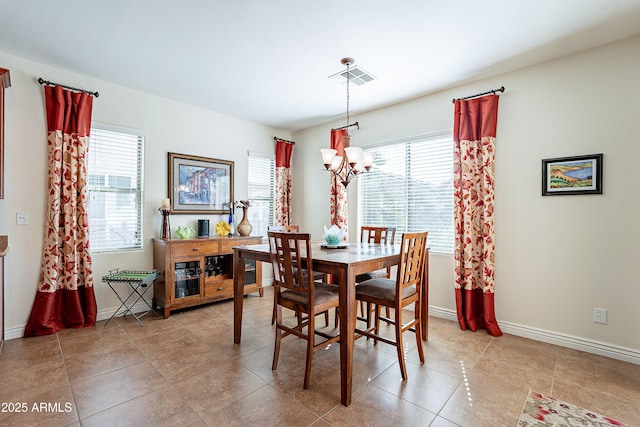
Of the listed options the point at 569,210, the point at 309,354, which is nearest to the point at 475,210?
the point at 569,210

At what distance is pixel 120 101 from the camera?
3.40 metres

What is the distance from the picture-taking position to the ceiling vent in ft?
9.73

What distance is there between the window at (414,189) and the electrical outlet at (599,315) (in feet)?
4.36

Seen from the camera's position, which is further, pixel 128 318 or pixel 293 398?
pixel 128 318

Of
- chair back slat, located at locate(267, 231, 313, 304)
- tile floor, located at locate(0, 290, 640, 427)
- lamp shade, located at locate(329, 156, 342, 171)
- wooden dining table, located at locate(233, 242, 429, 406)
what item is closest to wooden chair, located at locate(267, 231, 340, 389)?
chair back slat, located at locate(267, 231, 313, 304)

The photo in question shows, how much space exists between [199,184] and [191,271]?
1.21 meters

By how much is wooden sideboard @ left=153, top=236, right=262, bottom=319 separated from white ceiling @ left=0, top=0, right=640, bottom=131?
6.16 feet

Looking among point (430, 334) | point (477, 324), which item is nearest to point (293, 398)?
point (430, 334)

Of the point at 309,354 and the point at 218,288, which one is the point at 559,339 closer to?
the point at 309,354

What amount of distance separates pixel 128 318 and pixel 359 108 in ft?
12.6

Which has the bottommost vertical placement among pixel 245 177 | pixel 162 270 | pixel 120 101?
pixel 162 270

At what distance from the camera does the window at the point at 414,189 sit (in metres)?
3.51

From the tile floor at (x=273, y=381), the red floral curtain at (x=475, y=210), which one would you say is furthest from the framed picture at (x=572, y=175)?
the tile floor at (x=273, y=381)

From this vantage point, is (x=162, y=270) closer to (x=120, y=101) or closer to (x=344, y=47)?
(x=120, y=101)
